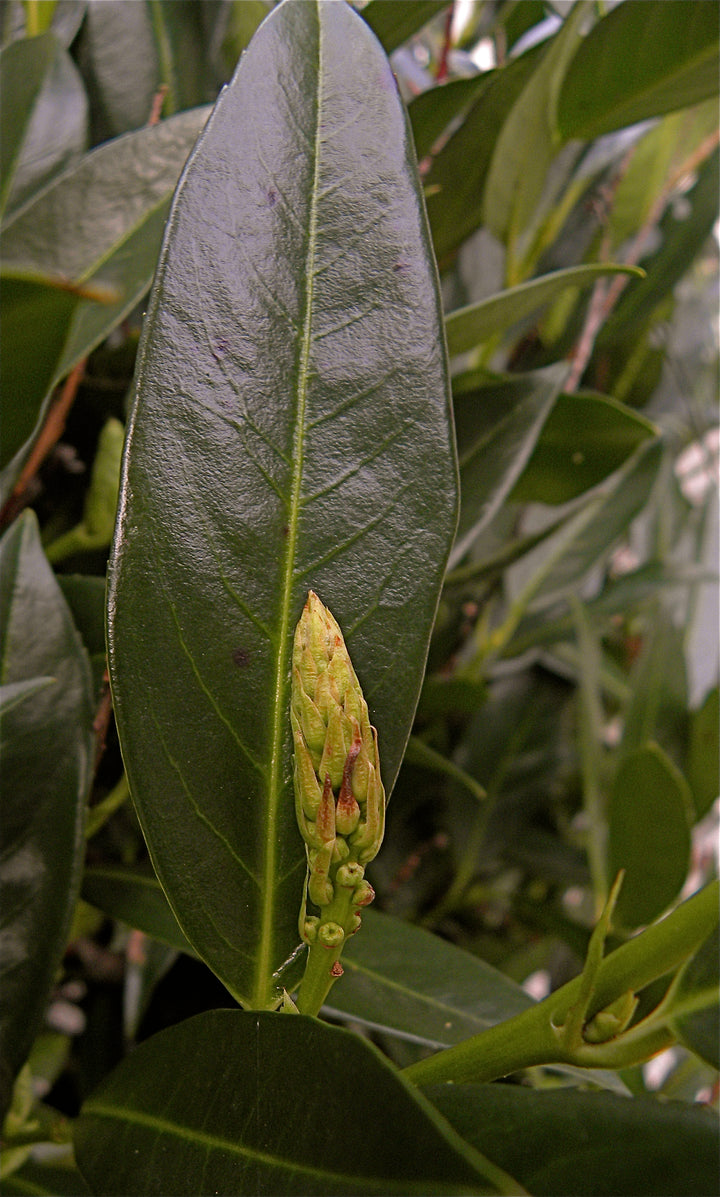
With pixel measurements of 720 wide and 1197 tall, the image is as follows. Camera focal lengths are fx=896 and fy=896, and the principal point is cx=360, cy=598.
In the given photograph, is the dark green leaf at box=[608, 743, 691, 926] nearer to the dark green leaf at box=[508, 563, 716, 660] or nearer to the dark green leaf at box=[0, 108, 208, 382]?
the dark green leaf at box=[508, 563, 716, 660]

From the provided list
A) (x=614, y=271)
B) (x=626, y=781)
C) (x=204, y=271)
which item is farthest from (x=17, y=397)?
(x=626, y=781)

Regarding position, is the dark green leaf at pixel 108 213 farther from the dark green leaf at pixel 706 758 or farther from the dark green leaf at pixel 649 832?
the dark green leaf at pixel 706 758

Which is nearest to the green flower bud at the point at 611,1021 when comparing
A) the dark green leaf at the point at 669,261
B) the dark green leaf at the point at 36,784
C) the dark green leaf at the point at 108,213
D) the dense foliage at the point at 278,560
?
the dense foliage at the point at 278,560

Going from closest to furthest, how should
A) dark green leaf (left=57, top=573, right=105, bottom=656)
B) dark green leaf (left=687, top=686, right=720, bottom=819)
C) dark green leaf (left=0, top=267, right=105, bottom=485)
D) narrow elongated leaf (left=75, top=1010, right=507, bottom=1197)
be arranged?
narrow elongated leaf (left=75, top=1010, right=507, bottom=1197) → dark green leaf (left=0, top=267, right=105, bottom=485) → dark green leaf (left=57, top=573, right=105, bottom=656) → dark green leaf (left=687, top=686, right=720, bottom=819)

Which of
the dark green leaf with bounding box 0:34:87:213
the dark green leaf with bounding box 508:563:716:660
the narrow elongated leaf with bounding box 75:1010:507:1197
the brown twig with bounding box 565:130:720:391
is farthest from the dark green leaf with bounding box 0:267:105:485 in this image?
the dark green leaf with bounding box 508:563:716:660

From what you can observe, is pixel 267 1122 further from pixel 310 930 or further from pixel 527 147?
pixel 527 147

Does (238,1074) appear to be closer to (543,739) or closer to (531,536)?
(531,536)

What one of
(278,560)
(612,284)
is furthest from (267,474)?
(612,284)
